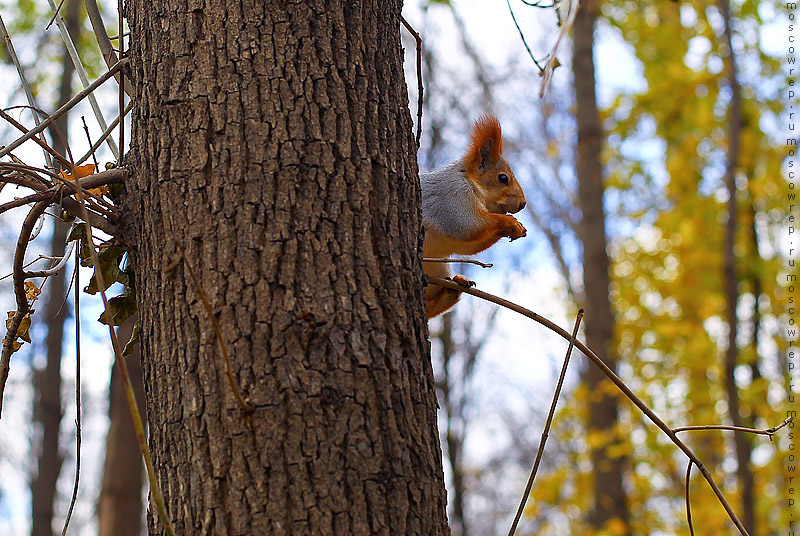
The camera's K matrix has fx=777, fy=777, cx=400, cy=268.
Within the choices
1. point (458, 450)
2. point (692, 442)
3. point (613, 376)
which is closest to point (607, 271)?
point (692, 442)

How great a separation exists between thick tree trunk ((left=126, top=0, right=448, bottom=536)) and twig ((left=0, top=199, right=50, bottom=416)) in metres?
0.14

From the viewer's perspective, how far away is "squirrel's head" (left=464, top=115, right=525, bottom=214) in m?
2.34

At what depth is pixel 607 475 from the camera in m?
4.86

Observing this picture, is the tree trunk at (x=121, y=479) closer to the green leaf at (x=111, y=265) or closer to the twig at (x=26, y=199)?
the green leaf at (x=111, y=265)

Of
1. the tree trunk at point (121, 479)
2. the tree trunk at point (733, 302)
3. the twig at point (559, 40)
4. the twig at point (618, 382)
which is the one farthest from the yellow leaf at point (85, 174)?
the tree trunk at point (733, 302)

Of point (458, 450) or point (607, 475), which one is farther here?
point (458, 450)

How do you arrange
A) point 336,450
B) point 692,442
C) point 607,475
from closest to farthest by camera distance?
point 336,450 < point 607,475 < point 692,442

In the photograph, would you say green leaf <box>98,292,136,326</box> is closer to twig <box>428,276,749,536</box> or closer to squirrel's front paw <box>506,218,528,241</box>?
twig <box>428,276,749,536</box>

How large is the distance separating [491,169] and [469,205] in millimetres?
290

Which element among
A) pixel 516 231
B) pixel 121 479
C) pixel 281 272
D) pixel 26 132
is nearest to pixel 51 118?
pixel 26 132

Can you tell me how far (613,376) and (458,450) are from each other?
22.5 feet

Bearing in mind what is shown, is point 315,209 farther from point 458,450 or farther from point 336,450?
point 458,450

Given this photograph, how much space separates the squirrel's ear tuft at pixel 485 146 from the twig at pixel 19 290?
4.70ft

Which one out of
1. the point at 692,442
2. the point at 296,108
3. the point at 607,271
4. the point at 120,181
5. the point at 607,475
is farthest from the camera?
the point at 692,442
